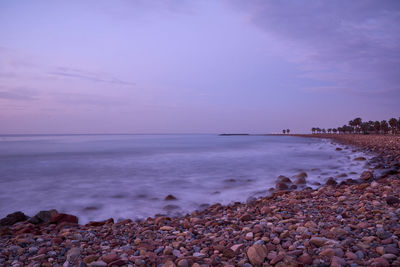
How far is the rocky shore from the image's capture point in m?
2.99

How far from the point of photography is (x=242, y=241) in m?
3.65

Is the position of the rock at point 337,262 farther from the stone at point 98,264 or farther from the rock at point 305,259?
the stone at point 98,264

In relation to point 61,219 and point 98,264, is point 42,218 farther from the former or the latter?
point 98,264

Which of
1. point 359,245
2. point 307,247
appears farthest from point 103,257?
point 359,245

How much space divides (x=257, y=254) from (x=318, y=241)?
2.84 ft

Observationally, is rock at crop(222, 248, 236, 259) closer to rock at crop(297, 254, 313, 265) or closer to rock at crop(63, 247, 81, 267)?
rock at crop(297, 254, 313, 265)

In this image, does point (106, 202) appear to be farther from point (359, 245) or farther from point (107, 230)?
point (359, 245)

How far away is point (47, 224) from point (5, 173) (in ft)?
42.8

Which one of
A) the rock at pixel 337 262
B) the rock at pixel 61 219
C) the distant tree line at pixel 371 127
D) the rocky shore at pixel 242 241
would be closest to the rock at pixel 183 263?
the rocky shore at pixel 242 241

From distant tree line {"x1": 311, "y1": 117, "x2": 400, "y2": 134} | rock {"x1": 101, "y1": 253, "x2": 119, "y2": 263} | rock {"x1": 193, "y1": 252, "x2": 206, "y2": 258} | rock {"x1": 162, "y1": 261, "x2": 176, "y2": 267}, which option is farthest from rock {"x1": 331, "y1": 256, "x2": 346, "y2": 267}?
distant tree line {"x1": 311, "y1": 117, "x2": 400, "y2": 134}

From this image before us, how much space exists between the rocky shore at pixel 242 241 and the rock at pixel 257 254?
1 cm

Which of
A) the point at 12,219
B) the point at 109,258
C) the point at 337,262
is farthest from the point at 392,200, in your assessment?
the point at 12,219

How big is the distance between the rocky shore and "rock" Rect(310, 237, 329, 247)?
0.04 ft

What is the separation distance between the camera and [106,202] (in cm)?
875
